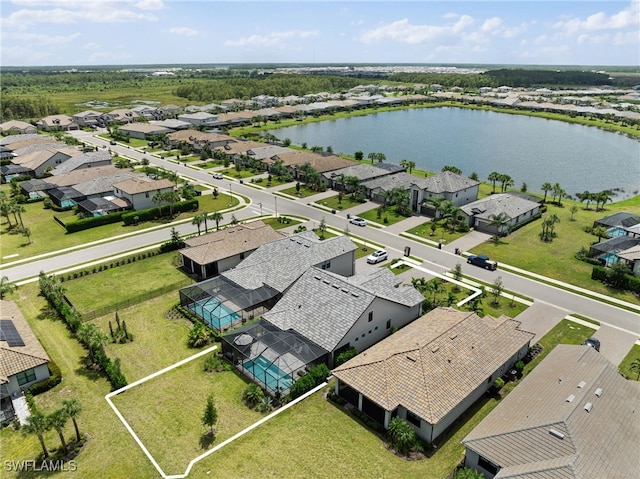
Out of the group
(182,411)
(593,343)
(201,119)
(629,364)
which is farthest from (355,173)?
(201,119)

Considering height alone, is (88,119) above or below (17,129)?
above

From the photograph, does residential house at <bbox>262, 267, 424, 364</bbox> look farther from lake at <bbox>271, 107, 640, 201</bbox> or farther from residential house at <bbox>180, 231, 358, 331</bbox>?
lake at <bbox>271, 107, 640, 201</bbox>

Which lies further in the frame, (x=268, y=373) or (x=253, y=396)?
(x=268, y=373)

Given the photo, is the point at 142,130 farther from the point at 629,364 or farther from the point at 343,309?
the point at 629,364

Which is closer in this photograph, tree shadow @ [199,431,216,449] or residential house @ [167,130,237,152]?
tree shadow @ [199,431,216,449]

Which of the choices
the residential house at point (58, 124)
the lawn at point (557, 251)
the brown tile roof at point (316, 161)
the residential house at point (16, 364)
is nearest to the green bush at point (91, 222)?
the residential house at point (16, 364)

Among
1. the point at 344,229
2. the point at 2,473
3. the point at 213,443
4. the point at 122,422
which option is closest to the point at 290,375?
the point at 213,443

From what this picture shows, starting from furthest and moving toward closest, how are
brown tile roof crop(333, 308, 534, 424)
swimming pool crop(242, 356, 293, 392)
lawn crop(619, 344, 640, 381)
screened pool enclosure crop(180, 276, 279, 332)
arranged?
screened pool enclosure crop(180, 276, 279, 332) < lawn crop(619, 344, 640, 381) < swimming pool crop(242, 356, 293, 392) < brown tile roof crop(333, 308, 534, 424)

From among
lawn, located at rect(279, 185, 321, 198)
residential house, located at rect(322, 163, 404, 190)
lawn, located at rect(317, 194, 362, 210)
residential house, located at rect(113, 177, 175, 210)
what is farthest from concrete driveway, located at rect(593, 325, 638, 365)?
residential house, located at rect(113, 177, 175, 210)
